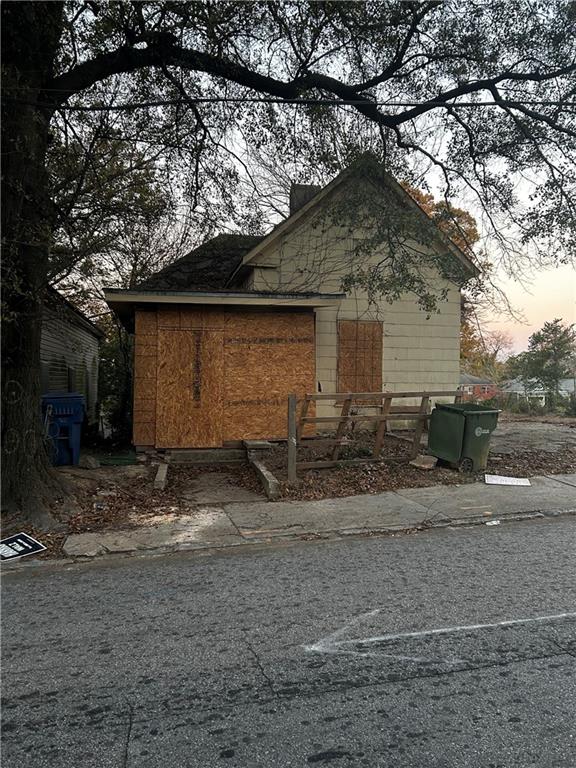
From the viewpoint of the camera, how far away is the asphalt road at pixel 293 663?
2424mm

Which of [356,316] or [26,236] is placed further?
[356,316]

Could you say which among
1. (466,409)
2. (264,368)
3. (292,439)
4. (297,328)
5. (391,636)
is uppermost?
(297,328)

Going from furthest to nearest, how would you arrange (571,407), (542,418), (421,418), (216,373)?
1. (571,407)
2. (542,418)
3. (216,373)
4. (421,418)

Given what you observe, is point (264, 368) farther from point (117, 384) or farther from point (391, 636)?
point (117, 384)

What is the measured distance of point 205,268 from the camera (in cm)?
1673

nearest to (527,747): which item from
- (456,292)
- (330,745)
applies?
(330,745)

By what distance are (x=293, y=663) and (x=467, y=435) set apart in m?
6.49

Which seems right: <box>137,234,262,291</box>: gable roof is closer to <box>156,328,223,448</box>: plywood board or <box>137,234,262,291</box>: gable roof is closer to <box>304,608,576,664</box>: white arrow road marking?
<box>156,328,223,448</box>: plywood board

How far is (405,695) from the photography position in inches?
110

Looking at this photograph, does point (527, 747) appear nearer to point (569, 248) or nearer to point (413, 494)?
point (413, 494)

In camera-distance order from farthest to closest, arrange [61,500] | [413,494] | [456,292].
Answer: [456,292]
[413,494]
[61,500]

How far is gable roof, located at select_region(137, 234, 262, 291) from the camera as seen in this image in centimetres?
1580

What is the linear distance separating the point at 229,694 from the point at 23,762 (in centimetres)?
100

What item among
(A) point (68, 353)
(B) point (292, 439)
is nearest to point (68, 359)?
(A) point (68, 353)
